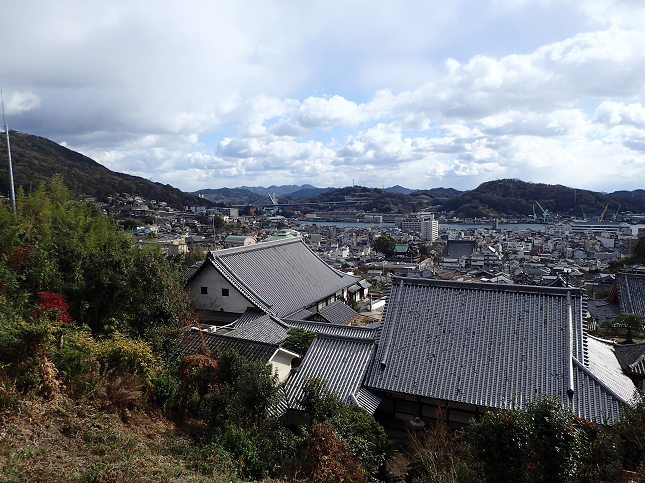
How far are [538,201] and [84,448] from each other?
173 metres

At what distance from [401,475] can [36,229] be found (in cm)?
1131

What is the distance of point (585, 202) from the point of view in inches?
5945

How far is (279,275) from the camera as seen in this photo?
19516 mm

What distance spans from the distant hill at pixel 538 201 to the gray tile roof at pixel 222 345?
154 meters

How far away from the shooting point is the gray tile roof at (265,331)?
12.8 metres

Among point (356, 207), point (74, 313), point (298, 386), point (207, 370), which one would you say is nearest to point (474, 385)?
point (298, 386)

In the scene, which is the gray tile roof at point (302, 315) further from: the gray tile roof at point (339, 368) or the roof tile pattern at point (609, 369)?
the roof tile pattern at point (609, 369)

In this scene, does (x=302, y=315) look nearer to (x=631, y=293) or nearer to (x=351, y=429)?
(x=351, y=429)

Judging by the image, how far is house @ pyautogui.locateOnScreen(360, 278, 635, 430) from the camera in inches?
364

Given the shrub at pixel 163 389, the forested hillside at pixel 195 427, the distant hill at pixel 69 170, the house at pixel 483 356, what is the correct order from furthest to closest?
1. the distant hill at pixel 69 170
2. the house at pixel 483 356
3. the shrub at pixel 163 389
4. the forested hillside at pixel 195 427

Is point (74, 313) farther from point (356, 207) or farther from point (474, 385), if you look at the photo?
point (356, 207)

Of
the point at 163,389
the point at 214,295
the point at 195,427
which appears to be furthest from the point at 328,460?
the point at 214,295

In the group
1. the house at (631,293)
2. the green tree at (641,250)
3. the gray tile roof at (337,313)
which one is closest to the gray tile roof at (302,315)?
the gray tile roof at (337,313)

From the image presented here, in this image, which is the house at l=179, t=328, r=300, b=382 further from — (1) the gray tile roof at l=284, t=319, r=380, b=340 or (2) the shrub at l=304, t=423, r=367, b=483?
(2) the shrub at l=304, t=423, r=367, b=483
